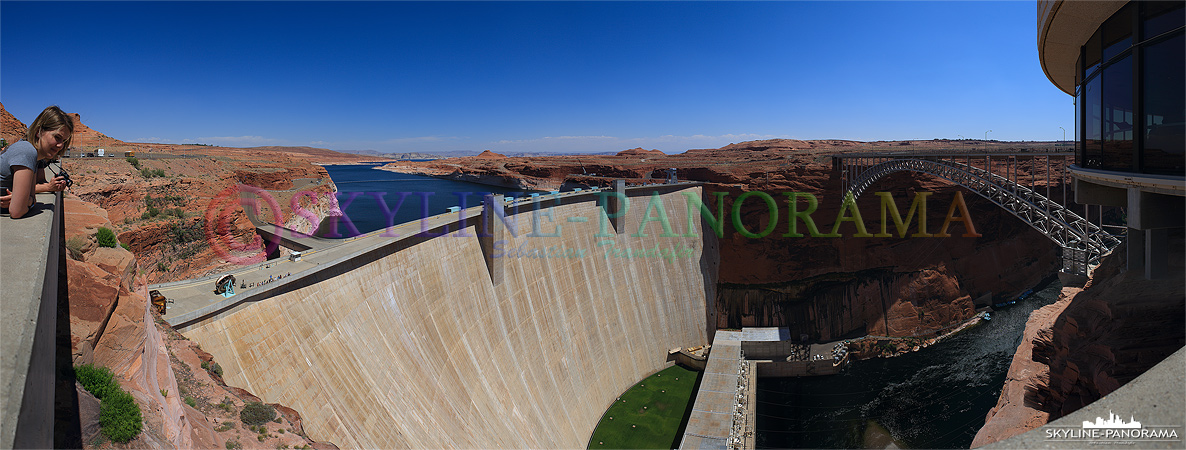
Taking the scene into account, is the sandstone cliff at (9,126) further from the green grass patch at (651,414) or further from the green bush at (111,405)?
the green grass patch at (651,414)

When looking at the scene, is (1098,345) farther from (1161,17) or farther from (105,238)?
(105,238)

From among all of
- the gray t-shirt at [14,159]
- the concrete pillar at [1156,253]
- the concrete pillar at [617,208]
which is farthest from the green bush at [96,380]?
the concrete pillar at [617,208]

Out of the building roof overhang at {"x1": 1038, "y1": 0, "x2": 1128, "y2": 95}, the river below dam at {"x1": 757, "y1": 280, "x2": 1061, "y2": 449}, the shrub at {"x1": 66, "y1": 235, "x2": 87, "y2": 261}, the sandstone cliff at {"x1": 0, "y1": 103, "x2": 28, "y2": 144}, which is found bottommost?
the river below dam at {"x1": 757, "y1": 280, "x2": 1061, "y2": 449}

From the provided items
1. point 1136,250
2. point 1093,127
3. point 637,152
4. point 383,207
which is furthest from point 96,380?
point 637,152

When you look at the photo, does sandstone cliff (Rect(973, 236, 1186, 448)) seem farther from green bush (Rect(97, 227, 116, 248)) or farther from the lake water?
the lake water

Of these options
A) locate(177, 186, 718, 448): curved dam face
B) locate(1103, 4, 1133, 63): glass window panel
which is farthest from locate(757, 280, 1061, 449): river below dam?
locate(1103, 4, 1133, 63): glass window panel

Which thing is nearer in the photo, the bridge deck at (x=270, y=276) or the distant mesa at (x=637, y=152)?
the bridge deck at (x=270, y=276)
